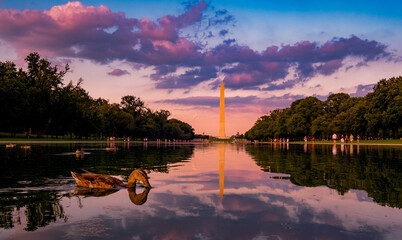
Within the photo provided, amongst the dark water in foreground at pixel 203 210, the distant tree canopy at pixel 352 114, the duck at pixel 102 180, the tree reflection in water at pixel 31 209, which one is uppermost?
the distant tree canopy at pixel 352 114

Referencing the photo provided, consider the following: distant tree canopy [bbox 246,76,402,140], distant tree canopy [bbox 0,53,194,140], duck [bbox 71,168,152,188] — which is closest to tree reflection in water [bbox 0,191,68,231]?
duck [bbox 71,168,152,188]

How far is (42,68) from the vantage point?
83.4m

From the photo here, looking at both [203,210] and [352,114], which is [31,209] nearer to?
[203,210]

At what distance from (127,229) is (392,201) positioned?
24.4ft

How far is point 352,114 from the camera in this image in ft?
295

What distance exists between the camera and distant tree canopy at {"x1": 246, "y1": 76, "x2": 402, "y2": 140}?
73.0m

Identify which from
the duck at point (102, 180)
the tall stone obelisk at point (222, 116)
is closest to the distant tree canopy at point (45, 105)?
the tall stone obelisk at point (222, 116)

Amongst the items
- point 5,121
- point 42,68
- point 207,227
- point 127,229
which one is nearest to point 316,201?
point 207,227

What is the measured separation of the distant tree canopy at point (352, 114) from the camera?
2874 inches

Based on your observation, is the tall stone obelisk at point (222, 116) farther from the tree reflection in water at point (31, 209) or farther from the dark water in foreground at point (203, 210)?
the tree reflection in water at point (31, 209)

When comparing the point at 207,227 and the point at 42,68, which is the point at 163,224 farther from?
the point at 42,68

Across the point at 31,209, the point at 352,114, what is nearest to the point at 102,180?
the point at 31,209

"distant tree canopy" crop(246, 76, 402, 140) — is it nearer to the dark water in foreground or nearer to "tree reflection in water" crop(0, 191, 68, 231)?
the dark water in foreground

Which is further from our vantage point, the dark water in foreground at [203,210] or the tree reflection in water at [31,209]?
the tree reflection in water at [31,209]
